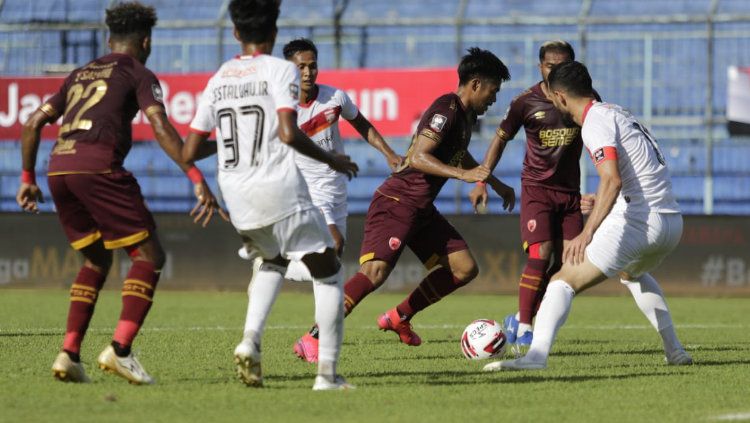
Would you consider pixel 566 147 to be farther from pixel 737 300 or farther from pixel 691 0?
pixel 691 0

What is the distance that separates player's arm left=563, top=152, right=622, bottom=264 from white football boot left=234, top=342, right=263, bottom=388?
75.7 inches

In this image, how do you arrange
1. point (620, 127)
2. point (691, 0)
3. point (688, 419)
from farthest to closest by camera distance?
point (691, 0)
point (620, 127)
point (688, 419)

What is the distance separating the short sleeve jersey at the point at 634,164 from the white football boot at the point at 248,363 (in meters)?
2.33

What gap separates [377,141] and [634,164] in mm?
2284

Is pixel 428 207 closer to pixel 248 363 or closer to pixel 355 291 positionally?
pixel 355 291

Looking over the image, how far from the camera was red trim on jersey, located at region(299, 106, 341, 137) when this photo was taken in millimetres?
9672

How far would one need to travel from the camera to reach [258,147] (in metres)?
6.66

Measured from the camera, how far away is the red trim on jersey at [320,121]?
9672mm

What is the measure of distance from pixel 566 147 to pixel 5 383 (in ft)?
15.2

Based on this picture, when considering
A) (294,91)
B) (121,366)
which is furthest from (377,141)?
(121,366)

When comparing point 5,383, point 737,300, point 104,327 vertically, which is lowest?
point 737,300

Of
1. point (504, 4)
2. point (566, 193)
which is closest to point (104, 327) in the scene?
point (566, 193)

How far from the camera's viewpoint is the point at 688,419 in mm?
5910

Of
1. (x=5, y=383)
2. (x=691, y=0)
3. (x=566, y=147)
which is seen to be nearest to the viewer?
(x=5, y=383)
